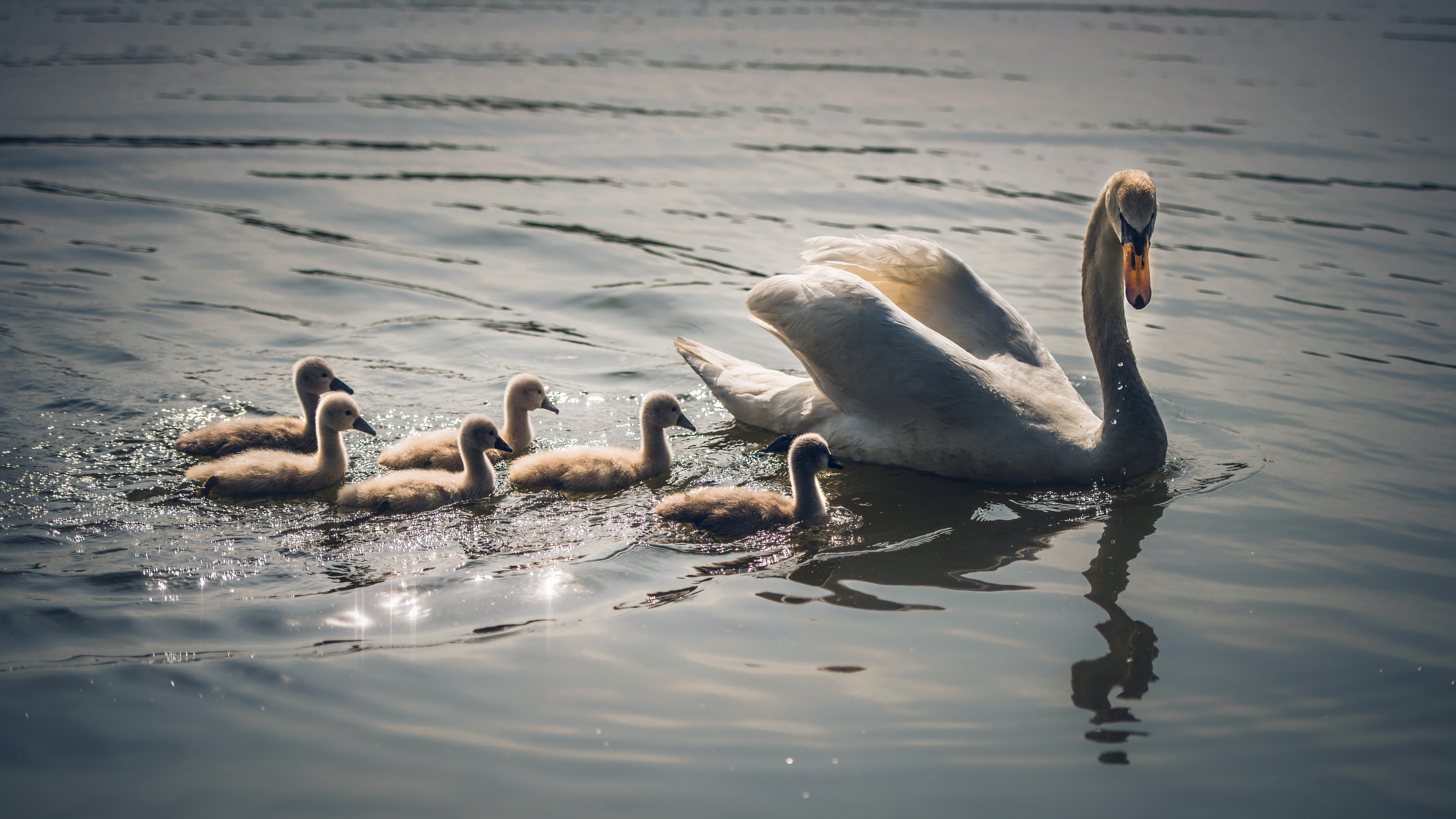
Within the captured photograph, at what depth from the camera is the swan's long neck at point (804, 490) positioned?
595 cm

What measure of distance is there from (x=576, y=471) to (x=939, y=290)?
9.09 ft

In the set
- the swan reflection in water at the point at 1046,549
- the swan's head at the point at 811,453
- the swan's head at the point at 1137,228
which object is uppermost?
the swan's head at the point at 1137,228

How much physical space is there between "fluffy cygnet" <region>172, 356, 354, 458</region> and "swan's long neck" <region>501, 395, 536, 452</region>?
2.98 ft

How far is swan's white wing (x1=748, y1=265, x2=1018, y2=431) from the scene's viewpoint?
6441 millimetres

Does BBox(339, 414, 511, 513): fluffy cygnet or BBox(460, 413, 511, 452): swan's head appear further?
BBox(460, 413, 511, 452): swan's head

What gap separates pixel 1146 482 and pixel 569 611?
11.5ft

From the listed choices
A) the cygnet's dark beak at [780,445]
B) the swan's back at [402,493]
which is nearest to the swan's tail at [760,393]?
the cygnet's dark beak at [780,445]

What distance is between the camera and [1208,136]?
1667 centimetres

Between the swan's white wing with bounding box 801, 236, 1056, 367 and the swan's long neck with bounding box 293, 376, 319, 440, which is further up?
the swan's white wing with bounding box 801, 236, 1056, 367

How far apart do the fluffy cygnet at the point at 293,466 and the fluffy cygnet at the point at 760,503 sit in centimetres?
177

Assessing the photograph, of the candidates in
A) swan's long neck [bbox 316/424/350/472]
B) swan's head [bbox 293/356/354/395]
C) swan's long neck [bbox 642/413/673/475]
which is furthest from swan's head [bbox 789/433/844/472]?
swan's head [bbox 293/356/354/395]

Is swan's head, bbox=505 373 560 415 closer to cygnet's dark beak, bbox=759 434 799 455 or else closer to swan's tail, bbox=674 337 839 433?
swan's tail, bbox=674 337 839 433

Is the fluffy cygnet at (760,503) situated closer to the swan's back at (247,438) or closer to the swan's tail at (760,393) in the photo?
the swan's tail at (760,393)

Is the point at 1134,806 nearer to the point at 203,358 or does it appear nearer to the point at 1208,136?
the point at 203,358
